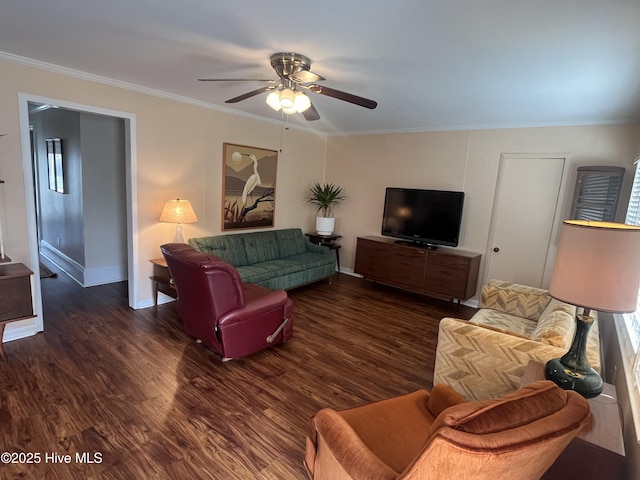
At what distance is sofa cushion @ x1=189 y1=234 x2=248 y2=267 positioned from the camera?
14.0 feet

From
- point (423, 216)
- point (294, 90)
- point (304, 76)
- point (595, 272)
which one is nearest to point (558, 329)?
point (595, 272)

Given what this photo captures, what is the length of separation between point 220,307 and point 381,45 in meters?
2.23

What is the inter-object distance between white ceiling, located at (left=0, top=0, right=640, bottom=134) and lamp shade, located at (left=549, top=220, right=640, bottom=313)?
3.63ft

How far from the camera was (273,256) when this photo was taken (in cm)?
513

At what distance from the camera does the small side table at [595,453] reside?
1280 millimetres

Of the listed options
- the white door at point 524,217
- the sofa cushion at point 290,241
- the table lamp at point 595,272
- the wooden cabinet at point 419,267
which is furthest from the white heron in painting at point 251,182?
the table lamp at point 595,272

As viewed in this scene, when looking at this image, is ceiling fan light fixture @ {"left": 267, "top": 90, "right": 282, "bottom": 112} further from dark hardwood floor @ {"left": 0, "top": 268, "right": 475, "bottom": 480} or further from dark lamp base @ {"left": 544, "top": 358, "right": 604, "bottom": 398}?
dark lamp base @ {"left": 544, "top": 358, "right": 604, "bottom": 398}

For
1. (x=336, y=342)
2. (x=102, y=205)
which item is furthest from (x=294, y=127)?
(x=336, y=342)

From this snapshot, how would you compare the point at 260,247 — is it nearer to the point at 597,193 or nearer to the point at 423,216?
the point at 423,216

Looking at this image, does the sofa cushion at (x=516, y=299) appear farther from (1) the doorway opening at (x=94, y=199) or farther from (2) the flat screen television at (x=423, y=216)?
(1) the doorway opening at (x=94, y=199)

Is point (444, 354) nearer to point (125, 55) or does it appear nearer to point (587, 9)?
point (587, 9)

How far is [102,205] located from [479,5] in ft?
16.0

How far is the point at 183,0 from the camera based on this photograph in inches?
72.8

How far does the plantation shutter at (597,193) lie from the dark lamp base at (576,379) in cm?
268
